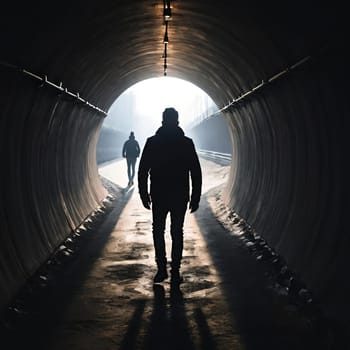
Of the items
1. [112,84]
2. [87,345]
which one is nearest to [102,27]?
[87,345]

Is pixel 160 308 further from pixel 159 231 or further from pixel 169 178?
pixel 169 178

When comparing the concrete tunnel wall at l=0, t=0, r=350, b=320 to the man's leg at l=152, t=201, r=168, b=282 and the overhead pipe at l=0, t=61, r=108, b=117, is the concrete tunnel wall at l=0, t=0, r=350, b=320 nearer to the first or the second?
the overhead pipe at l=0, t=61, r=108, b=117

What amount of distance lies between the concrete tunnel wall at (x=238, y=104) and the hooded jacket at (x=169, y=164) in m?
1.49

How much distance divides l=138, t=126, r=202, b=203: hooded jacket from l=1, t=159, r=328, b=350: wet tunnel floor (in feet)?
3.86

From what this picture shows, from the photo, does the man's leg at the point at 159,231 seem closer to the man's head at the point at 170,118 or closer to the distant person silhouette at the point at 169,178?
the distant person silhouette at the point at 169,178

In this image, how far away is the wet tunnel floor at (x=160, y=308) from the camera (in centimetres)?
484

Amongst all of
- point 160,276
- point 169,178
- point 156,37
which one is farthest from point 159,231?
point 156,37

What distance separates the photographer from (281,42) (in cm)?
653

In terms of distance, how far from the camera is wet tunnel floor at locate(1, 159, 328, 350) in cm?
484

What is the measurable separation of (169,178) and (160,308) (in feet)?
5.56

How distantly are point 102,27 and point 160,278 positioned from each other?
3794 millimetres

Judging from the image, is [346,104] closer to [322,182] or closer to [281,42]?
[322,182]

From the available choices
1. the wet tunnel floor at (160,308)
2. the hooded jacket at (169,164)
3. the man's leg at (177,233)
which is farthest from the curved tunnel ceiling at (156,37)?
the wet tunnel floor at (160,308)

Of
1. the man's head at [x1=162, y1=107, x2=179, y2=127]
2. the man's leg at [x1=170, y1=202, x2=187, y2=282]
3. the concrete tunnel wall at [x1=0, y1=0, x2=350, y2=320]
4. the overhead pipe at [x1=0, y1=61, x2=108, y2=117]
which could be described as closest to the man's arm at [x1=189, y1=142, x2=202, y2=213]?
the man's leg at [x1=170, y1=202, x2=187, y2=282]
